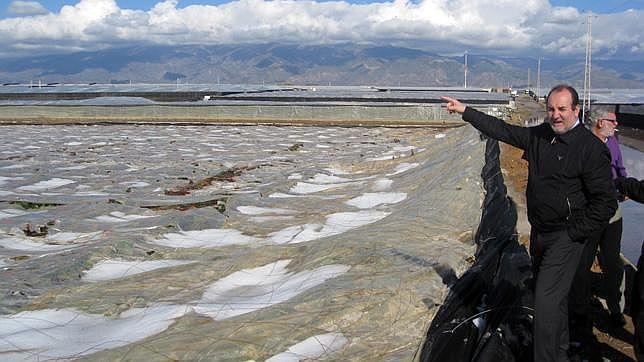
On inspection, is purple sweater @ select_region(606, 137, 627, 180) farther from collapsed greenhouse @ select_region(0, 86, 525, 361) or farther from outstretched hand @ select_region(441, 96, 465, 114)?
outstretched hand @ select_region(441, 96, 465, 114)

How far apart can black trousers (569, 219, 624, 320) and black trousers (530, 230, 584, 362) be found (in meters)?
0.68

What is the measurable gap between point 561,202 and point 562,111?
1.64 ft

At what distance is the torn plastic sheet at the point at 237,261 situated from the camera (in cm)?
403

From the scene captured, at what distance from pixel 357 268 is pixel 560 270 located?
214 cm

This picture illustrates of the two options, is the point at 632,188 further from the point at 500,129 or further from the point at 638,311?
the point at 500,129

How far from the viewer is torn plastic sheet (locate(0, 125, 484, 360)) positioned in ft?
13.2

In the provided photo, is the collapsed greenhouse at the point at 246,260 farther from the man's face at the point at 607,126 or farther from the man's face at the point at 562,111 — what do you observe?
the man's face at the point at 562,111

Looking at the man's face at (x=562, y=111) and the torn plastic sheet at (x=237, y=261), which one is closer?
the man's face at (x=562, y=111)

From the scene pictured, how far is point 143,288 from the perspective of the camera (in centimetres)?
534

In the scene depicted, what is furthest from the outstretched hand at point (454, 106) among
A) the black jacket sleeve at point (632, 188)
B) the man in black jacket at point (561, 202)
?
the black jacket sleeve at point (632, 188)

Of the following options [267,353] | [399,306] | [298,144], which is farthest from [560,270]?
[298,144]

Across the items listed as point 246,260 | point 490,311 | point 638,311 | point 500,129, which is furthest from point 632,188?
point 246,260

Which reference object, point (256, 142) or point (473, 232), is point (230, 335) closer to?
point (473, 232)

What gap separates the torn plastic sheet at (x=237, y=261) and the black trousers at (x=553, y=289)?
80 cm
